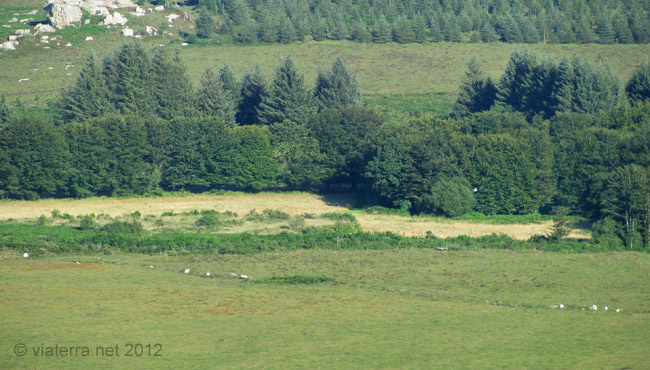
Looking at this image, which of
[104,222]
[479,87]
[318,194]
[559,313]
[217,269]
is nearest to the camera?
[559,313]

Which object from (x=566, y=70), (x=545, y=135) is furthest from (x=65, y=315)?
(x=566, y=70)

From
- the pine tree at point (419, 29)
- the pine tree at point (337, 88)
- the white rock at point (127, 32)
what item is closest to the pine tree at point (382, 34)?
the pine tree at point (419, 29)

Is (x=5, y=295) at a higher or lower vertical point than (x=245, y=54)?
lower

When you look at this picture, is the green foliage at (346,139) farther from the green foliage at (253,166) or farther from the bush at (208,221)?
the bush at (208,221)

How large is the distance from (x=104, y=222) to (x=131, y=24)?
3663 inches

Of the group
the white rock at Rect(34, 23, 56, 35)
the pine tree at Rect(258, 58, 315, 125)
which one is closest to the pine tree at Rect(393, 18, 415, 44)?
the pine tree at Rect(258, 58, 315, 125)

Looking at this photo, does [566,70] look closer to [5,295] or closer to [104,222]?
[104,222]

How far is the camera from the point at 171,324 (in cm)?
3550

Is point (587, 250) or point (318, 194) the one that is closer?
point (587, 250)

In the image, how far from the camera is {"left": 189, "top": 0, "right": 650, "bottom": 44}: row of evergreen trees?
490ft

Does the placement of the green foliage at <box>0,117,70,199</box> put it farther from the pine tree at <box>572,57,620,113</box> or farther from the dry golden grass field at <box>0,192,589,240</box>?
the pine tree at <box>572,57,620,113</box>

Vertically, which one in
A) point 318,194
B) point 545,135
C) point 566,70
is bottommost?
point 318,194

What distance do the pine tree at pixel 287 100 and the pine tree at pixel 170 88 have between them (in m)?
10.6

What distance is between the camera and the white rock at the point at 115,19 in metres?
152
